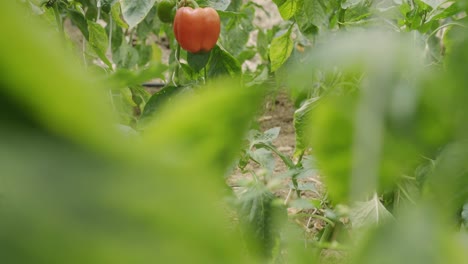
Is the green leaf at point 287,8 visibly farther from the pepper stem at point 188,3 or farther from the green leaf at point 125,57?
the green leaf at point 125,57

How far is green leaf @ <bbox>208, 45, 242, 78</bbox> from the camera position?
1.36 metres

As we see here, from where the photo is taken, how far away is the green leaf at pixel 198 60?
1.38 m

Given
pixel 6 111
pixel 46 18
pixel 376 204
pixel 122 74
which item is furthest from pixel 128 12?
pixel 6 111

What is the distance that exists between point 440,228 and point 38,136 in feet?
0.39

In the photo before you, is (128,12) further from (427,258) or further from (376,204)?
(427,258)

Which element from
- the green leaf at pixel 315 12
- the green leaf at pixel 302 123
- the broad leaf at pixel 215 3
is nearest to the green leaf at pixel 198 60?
the broad leaf at pixel 215 3

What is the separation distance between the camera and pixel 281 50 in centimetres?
174

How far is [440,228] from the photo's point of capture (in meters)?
0.19

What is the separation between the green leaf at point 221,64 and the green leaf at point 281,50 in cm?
36

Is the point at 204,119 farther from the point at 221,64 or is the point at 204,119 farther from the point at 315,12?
the point at 315,12

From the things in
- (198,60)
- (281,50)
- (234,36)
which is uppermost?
(198,60)

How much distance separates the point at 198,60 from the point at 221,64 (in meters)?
0.05

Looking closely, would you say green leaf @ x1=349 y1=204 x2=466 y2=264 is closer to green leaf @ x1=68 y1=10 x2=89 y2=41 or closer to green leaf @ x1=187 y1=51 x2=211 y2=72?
green leaf @ x1=187 y1=51 x2=211 y2=72

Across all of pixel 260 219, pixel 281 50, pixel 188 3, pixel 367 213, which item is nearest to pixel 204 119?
pixel 260 219
